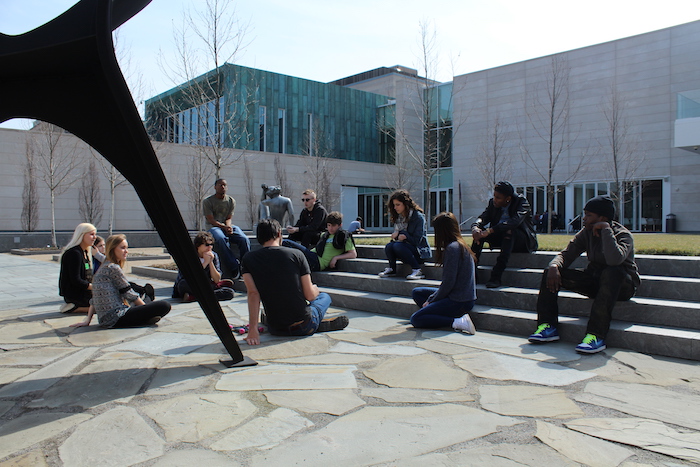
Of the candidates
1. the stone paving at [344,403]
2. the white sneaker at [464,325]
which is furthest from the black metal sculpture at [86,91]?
the white sneaker at [464,325]

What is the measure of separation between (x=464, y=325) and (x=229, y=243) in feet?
18.9

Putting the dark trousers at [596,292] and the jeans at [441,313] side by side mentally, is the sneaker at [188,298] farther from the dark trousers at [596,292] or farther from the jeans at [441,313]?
the dark trousers at [596,292]

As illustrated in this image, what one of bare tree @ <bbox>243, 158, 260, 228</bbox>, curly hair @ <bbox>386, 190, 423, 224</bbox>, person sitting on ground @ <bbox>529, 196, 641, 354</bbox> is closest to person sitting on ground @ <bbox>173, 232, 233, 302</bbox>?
curly hair @ <bbox>386, 190, 423, 224</bbox>

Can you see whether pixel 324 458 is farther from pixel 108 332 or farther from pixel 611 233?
pixel 108 332

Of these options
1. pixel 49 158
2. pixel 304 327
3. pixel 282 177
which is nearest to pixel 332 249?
pixel 304 327

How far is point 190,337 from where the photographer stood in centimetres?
588

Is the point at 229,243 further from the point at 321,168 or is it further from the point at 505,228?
the point at 321,168

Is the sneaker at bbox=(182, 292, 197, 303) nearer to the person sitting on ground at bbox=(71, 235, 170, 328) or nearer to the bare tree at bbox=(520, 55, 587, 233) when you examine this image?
the person sitting on ground at bbox=(71, 235, 170, 328)

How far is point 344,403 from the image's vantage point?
362cm

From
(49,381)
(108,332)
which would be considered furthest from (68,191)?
(49,381)

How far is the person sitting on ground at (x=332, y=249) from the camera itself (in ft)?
31.1

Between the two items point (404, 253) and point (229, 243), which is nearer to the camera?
point (404, 253)

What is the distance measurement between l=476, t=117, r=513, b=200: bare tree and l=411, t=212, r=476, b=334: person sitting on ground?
999 inches

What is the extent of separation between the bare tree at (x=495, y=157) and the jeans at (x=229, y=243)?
2292 centimetres
